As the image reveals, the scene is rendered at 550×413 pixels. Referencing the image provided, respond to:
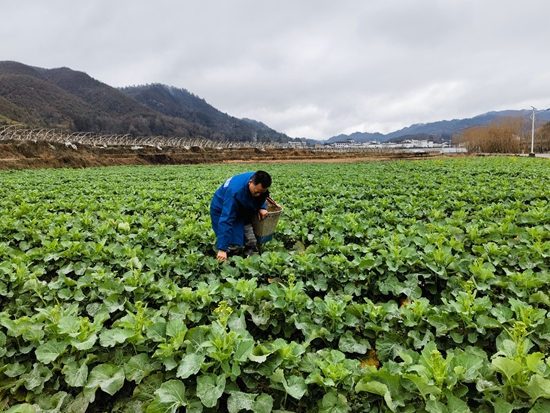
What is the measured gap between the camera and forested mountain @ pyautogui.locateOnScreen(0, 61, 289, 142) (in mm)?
78000

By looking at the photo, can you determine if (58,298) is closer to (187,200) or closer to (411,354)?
(411,354)

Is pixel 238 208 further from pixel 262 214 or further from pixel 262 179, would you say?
pixel 262 179

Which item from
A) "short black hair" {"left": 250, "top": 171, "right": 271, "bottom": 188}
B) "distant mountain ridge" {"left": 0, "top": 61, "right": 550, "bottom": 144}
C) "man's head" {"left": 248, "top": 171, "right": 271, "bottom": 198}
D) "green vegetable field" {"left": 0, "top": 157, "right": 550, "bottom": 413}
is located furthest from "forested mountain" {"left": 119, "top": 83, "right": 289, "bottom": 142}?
"green vegetable field" {"left": 0, "top": 157, "right": 550, "bottom": 413}

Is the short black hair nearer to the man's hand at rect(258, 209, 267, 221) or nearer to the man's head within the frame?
the man's head

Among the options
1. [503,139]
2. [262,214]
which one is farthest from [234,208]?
[503,139]

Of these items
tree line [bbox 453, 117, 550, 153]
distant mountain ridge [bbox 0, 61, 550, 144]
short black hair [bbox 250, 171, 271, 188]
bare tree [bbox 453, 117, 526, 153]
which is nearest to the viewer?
short black hair [bbox 250, 171, 271, 188]

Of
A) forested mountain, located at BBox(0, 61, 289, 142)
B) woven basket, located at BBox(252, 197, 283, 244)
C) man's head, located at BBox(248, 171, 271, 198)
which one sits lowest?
woven basket, located at BBox(252, 197, 283, 244)

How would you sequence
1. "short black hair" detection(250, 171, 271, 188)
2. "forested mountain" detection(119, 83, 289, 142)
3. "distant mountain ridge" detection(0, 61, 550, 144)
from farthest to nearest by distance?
"forested mountain" detection(119, 83, 289, 142), "distant mountain ridge" detection(0, 61, 550, 144), "short black hair" detection(250, 171, 271, 188)

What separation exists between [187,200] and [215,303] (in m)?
5.87

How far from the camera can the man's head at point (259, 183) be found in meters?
3.59

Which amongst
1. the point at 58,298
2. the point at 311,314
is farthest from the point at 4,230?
the point at 311,314

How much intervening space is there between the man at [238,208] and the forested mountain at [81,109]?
82.3 meters

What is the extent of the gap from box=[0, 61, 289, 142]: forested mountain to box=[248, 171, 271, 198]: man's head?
271ft

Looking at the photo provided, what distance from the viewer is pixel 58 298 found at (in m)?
3.16
